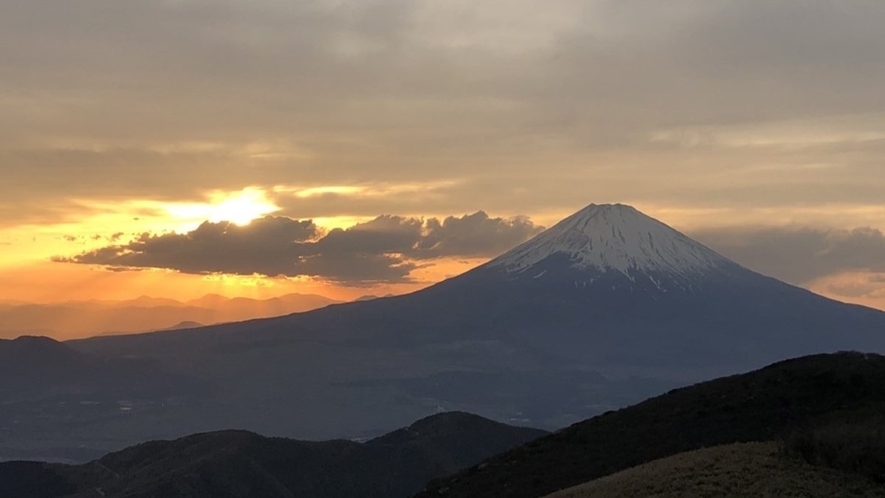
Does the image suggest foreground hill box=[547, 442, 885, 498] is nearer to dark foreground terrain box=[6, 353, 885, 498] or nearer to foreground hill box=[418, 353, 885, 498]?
dark foreground terrain box=[6, 353, 885, 498]

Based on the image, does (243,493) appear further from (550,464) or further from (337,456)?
(550,464)

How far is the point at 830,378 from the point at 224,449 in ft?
220

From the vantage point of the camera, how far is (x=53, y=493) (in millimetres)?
101812

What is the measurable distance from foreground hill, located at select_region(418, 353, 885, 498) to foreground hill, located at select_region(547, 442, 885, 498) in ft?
30.7

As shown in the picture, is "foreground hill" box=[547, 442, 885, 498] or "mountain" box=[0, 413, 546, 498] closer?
"foreground hill" box=[547, 442, 885, 498]

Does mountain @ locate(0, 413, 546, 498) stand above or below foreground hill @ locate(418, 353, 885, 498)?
below

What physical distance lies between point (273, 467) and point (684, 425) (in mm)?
59199

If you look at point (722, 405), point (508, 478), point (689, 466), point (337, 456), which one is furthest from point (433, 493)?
point (337, 456)

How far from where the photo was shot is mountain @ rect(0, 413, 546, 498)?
96188 millimetres

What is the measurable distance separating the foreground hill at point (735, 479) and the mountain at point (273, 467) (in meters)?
63.7

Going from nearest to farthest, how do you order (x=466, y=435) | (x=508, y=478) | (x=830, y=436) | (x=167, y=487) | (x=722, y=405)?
(x=830, y=436)
(x=508, y=478)
(x=722, y=405)
(x=167, y=487)
(x=466, y=435)

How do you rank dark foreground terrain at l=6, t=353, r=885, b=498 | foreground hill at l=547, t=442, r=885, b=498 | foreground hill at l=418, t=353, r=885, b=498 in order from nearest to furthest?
foreground hill at l=547, t=442, r=885, b=498
dark foreground terrain at l=6, t=353, r=885, b=498
foreground hill at l=418, t=353, r=885, b=498

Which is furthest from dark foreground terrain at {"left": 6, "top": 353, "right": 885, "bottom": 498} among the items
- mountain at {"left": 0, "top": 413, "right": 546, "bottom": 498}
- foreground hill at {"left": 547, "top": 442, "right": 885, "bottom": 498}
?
mountain at {"left": 0, "top": 413, "right": 546, "bottom": 498}

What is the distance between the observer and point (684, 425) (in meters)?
49.9
